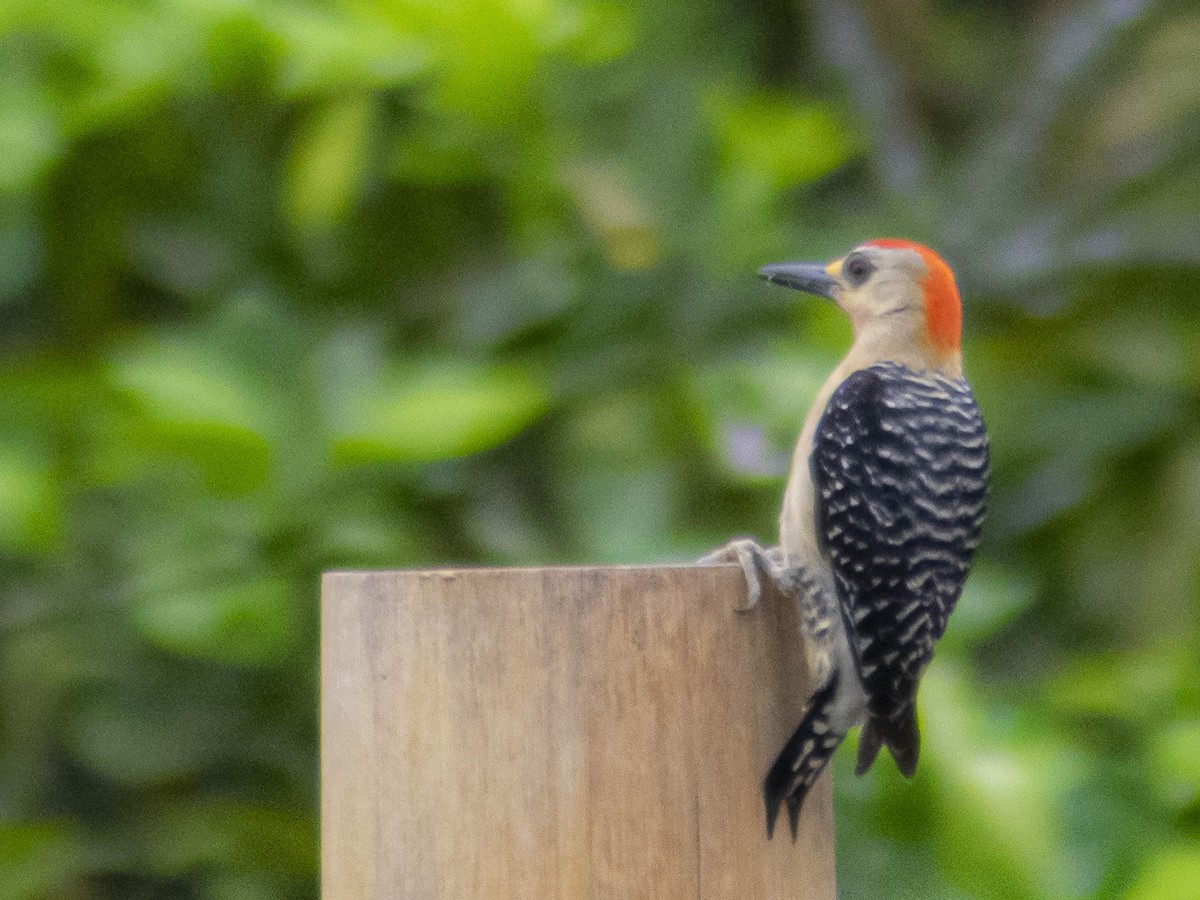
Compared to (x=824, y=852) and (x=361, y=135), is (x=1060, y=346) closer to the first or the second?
(x=361, y=135)

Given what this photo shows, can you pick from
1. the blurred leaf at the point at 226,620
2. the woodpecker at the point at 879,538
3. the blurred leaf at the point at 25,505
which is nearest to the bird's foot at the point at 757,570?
the woodpecker at the point at 879,538

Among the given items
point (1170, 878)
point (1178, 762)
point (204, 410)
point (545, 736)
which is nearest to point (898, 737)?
point (545, 736)

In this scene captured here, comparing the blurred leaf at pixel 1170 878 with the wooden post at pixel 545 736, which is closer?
the wooden post at pixel 545 736

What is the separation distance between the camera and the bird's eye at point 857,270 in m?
1.94

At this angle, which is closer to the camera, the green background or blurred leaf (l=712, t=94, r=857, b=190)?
the green background

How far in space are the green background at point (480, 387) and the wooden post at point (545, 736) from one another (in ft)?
3.35

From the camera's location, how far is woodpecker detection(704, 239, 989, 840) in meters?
1.47

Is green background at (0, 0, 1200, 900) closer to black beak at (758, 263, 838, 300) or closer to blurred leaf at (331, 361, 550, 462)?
blurred leaf at (331, 361, 550, 462)

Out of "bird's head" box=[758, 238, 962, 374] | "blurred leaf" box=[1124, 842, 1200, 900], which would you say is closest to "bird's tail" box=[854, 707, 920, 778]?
"bird's head" box=[758, 238, 962, 374]

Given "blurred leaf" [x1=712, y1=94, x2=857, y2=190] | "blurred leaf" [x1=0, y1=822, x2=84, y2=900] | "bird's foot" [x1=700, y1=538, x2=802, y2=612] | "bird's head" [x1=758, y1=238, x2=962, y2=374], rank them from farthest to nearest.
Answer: "blurred leaf" [x1=712, y1=94, x2=857, y2=190] → "blurred leaf" [x1=0, y1=822, x2=84, y2=900] → "bird's head" [x1=758, y1=238, x2=962, y2=374] → "bird's foot" [x1=700, y1=538, x2=802, y2=612]

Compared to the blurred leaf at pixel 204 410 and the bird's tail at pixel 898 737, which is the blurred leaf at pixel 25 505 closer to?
the blurred leaf at pixel 204 410

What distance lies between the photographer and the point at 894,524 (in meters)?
1.62

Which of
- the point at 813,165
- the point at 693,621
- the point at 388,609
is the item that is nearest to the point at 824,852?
the point at 693,621

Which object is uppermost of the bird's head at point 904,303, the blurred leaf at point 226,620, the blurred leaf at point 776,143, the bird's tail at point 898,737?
the blurred leaf at point 776,143
